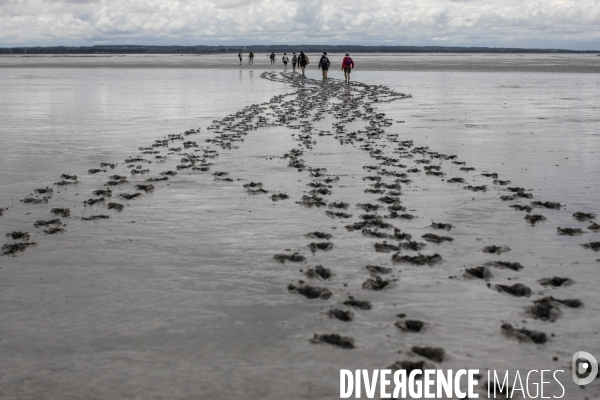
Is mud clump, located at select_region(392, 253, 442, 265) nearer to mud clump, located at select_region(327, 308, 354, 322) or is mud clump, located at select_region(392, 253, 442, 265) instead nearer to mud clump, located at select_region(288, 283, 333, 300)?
mud clump, located at select_region(288, 283, 333, 300)

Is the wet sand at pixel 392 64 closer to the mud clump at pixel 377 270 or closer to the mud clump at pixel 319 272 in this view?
the mud clump at pixel 377 270

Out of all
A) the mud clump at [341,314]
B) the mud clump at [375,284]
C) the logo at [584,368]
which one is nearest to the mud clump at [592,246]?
the mud clump at [375,284]

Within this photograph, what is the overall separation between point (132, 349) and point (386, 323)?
223 cm

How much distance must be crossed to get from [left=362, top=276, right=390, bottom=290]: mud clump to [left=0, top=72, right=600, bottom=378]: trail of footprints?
1 centimetres

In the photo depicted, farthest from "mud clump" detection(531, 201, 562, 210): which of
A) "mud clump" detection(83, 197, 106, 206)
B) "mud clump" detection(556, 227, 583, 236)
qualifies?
"mud clump" detection(83, 197, 106, 206)

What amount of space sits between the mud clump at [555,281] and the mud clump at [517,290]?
1.15 feet

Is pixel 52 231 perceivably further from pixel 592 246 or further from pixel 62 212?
pixel 592 246

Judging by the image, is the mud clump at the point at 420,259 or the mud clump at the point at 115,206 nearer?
the mud clump at the point at 420,259

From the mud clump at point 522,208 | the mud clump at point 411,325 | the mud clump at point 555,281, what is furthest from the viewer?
the mud clump at point 522,208

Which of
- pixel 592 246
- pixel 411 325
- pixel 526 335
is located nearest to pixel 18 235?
Result: pixel 411 325

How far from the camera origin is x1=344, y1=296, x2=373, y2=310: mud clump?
632cm

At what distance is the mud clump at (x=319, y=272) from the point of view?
7.21m

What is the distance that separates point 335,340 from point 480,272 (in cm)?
238

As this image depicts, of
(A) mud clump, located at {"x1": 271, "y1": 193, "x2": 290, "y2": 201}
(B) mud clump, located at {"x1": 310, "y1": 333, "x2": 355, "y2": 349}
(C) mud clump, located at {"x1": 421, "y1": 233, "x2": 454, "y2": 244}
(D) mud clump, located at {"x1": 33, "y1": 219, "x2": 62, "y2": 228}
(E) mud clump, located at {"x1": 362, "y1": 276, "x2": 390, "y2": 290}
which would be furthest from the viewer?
(A) mud clump, located at {"x1": 271, "y1": 193, "x2": 290, "y2": 201}
